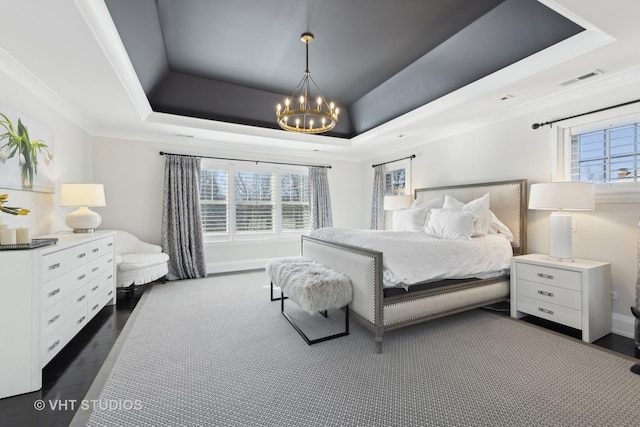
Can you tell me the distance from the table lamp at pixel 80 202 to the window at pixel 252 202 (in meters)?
1.94

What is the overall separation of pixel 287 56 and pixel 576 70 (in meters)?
3.06

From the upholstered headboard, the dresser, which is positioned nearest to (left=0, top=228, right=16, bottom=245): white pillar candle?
the dresser

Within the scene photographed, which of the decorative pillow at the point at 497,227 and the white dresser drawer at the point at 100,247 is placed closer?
the white dresser drawer at the point at 100,247

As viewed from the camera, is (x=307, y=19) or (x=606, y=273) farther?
(x=307, y=19)

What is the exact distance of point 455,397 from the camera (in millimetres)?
1753

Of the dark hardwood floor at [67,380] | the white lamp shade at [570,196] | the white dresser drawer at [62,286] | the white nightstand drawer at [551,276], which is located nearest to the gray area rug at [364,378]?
the dark hardwood floor at [67,380]

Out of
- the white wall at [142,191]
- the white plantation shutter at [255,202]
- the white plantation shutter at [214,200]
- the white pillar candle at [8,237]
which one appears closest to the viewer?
the white pillar candle at [8,237]

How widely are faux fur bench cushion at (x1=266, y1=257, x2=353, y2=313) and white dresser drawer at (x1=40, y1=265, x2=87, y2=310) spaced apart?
5.93 feet

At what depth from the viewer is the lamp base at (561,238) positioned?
9.26 feet

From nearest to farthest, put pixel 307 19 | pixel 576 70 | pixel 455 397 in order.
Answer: pixel 455 397 < pixel 576 70 < pixel 307 19

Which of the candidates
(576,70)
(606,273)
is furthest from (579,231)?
(576,70)

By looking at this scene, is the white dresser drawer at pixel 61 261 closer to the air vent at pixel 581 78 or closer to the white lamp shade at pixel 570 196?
the white lamp shade at pixel 570 196

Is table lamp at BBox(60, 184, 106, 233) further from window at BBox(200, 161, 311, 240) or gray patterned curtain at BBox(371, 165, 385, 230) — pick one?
gray patterned curtain at BBox(371, 165, 385, 230)

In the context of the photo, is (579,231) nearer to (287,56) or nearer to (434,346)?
(434,346)
